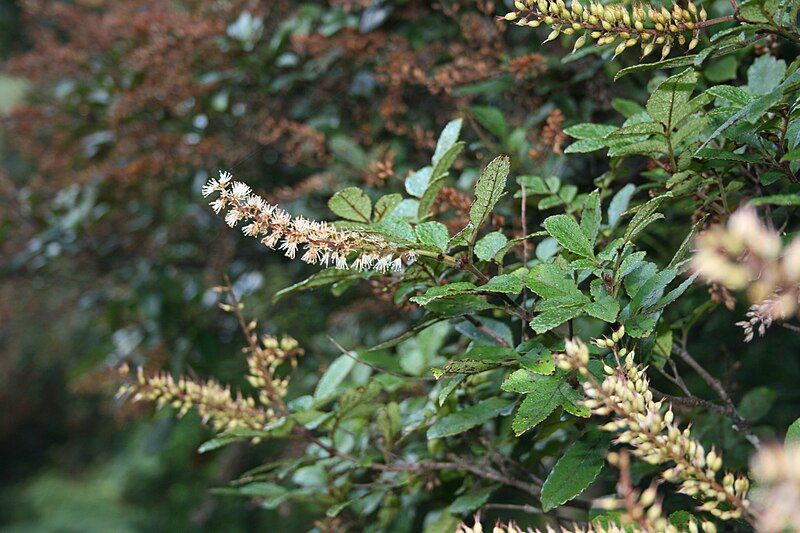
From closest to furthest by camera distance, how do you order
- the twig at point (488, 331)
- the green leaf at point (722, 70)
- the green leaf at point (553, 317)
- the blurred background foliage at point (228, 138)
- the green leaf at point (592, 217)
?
1. the green leaf at point (553, 317)
2. the green leaf at point (592, 217)
3. the twig at point (488, 331)
4. the green leaf at point (722, 70)
5. the blurred background foliage at point (228, 138)

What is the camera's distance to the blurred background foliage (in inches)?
52.4

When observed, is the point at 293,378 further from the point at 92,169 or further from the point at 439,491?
the point at 439,491

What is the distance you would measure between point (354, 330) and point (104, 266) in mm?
1014

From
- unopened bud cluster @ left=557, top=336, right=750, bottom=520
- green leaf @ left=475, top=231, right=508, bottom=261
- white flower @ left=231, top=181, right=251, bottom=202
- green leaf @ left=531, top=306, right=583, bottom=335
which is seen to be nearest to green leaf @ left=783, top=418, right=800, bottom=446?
unopened bud cluster @ left=557, top=336, right=750, bottom=520

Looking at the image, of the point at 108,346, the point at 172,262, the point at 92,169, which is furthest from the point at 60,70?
the point at 108,346

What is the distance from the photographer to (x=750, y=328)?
62 cm

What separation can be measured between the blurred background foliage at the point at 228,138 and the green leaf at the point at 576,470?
38cm

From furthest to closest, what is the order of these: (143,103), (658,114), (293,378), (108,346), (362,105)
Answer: (108,346) → (293,378) → (143,103) → (362,105) → (658,114)

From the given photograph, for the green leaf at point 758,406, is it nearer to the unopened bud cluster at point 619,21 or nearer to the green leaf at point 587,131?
the green leaf at point 587,131

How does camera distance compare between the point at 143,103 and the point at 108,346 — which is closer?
the point at 143,103

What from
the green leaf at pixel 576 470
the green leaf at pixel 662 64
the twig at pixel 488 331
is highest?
the green leaf at pixel 662 64

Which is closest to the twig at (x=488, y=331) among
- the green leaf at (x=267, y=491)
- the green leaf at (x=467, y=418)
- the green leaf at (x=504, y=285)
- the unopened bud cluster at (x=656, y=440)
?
the green leaf at (x=467, y=418)

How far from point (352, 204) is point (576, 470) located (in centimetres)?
38

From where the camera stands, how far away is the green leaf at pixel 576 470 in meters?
0.71
